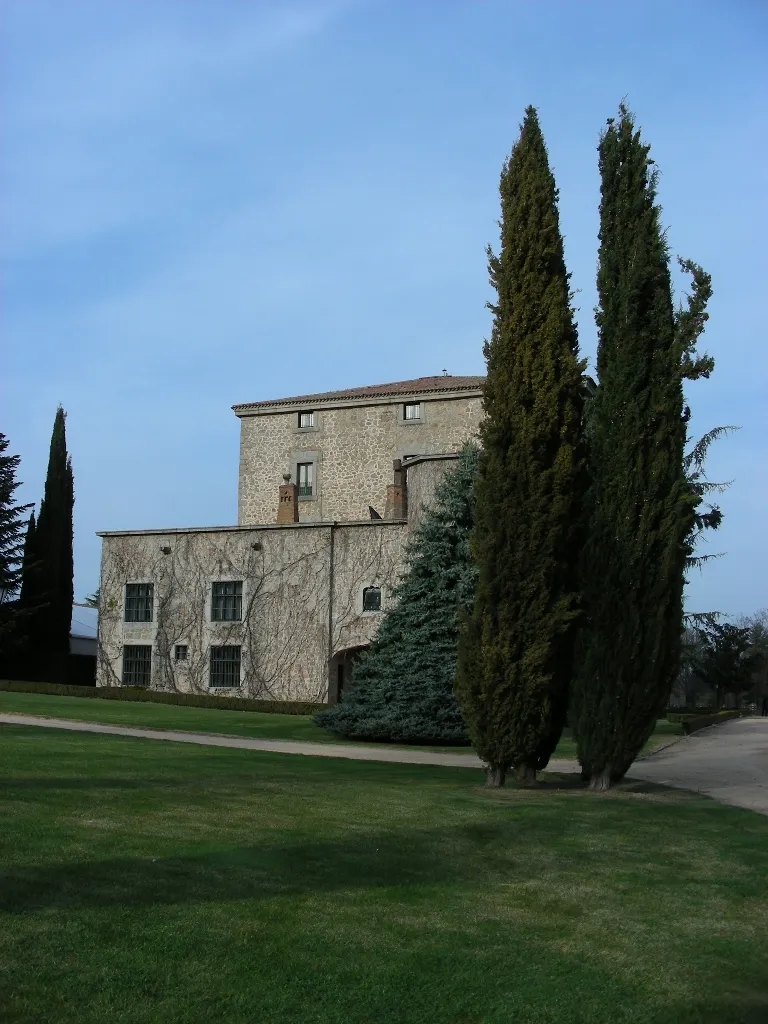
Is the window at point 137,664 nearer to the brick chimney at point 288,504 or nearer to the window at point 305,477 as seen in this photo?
the brick chimney at point 288,504

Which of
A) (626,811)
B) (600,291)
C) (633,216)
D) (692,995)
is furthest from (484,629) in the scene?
(692,995)

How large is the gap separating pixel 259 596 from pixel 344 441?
1009 cm

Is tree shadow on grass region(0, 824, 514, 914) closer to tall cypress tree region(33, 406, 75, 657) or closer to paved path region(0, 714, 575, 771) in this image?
paved path region(0, 714, 575, 771)

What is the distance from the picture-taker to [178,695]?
109 feet

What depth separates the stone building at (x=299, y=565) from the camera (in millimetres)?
35094

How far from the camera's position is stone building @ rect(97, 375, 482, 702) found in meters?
35.1

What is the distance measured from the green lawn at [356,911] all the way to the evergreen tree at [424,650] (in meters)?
12.5

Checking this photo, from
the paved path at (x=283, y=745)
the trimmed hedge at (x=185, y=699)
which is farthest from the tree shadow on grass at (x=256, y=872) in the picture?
the trimmed hedge at (x=185, y=699)

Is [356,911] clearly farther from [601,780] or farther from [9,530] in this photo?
[9,530]

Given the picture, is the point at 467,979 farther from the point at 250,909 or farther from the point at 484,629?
the point at 484,629

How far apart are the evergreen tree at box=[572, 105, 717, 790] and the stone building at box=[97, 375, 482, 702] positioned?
18.0 m

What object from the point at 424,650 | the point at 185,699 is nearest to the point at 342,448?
the point at 185,699

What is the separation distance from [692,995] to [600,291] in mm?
10455

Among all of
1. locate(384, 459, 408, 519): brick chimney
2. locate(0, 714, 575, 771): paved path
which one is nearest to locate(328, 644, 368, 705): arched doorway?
locate(384, 459, 408, 519): brick chimney
